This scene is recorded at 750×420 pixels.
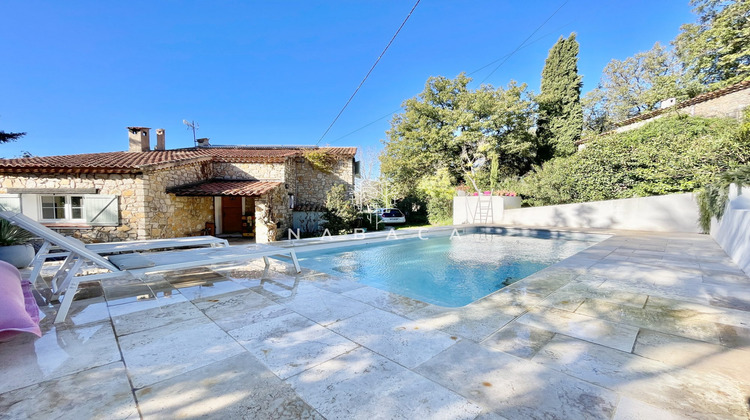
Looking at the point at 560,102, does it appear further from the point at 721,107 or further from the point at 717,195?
the point at 717,195

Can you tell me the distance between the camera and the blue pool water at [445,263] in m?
4.95

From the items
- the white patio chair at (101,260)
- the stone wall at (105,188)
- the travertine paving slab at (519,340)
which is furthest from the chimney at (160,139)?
the travertine paving slab at (519,340)

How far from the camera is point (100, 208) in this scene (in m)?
8.38

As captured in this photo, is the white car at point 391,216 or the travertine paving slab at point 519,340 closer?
the travertine paving slab at point 519,340

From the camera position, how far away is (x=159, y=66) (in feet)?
46.0

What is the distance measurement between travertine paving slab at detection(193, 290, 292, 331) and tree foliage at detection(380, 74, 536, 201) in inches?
603

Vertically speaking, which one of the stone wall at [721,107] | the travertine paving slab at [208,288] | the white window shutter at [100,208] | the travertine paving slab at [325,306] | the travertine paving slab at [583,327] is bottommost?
the travertine paving slab at [325,306]

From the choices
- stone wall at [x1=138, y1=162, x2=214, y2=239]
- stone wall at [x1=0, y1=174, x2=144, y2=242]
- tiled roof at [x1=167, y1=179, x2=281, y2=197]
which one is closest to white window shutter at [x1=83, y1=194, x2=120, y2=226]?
stone wall at [x1=0, y1=174, x2=144, y2=242]

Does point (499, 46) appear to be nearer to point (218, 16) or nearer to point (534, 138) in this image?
point (534, 138)

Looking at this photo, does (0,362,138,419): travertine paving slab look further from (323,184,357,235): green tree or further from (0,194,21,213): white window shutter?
(0,194,21,213): white window shutter

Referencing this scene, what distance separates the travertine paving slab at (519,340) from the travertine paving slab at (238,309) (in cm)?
201

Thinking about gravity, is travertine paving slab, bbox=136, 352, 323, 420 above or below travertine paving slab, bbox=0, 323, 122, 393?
below

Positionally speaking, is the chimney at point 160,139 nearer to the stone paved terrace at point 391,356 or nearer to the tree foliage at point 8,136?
the stone paved terrace at point 391,356

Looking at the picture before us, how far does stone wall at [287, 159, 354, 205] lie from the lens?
1409cm
